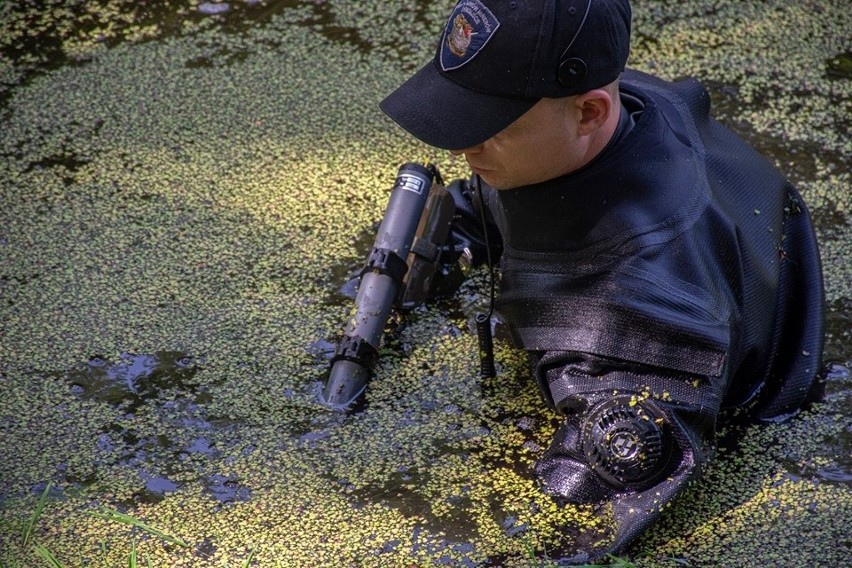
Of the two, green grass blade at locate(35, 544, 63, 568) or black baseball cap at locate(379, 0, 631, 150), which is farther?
green grass blade at locate(35, 544, 63, 568)

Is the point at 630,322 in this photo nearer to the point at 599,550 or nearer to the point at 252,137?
the point at 599,550

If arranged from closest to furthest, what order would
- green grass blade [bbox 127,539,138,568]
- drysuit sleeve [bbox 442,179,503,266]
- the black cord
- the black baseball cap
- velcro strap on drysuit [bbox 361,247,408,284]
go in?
the black baseball cap < green grass blade [bbox 127,539,138,568] < the black cord < velcro strap on drysuit [bbox 361,247,408,284] < drysuit sleeve [bbox 442,179,503,266]

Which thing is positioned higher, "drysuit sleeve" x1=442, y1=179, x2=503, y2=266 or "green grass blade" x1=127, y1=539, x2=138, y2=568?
"drysuit sleeve" x1=442, y1=179, x2=503, y2=266

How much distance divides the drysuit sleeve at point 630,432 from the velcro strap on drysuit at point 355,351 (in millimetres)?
351

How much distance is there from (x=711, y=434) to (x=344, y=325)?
0.70 meters

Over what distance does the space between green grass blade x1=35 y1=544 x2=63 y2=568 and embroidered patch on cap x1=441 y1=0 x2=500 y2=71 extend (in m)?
0.88

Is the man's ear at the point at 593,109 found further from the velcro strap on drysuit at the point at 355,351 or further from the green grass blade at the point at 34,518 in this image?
the green grass blade at the point at 34,518

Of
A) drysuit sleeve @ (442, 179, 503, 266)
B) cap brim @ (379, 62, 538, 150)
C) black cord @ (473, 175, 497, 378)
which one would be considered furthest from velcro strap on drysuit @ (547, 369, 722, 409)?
drysuit sleeve @ (442, 179, 503, 266)

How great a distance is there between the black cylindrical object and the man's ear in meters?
0.51

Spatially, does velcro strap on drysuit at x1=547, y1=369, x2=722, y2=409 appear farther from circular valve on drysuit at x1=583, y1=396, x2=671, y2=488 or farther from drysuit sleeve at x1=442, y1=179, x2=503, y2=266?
drysuit sleeve at x1=442, y1=179, x2=503, y2=266

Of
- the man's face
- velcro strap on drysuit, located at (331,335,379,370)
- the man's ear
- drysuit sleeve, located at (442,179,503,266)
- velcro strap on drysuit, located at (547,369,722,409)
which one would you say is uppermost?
the man's ear

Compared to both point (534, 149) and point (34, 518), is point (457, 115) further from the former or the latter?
point (34, 518)

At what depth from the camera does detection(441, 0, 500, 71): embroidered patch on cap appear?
1428mm

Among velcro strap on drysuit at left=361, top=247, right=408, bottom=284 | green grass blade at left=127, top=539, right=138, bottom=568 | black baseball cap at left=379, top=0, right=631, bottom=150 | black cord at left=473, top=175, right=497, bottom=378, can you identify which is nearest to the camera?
black baseball cap at left=379, top=0, right=631, bottom=150
